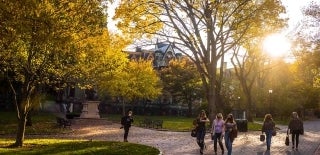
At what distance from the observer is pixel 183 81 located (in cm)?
6769

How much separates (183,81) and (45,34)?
51.3 m

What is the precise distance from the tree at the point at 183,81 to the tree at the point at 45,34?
1820 inches

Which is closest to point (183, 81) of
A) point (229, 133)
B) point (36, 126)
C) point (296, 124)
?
point (36, 126)

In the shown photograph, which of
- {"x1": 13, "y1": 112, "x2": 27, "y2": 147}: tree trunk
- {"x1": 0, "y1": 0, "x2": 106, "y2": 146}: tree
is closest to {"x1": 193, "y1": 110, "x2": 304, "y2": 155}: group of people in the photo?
{"x1": 0, "y1": 0, "x2": 106, "y2": 146}: tree

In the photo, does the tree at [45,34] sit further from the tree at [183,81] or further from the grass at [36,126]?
the tree at [183,81]

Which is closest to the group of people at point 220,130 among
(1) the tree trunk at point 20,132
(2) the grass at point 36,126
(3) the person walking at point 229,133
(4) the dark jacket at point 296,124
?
(3) the person walking at point 229,133

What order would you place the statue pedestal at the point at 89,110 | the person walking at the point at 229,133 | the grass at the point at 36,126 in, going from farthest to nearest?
the statue pedestal at the point at 89,110
the grass at the point at 36,126
the person walking at the point at 229,133

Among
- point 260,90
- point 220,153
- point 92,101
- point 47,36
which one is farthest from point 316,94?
point 47,36

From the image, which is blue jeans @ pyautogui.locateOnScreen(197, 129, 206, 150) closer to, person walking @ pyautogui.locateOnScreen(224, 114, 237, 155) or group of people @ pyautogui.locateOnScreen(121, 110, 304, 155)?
group of people @ pyautogui.locateOnScreen(121, 110, 304, 155)

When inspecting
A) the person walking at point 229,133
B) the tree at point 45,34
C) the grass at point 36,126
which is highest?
the tree at point 45,34

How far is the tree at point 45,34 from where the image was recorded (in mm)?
16031

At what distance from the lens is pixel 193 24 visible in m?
29.3

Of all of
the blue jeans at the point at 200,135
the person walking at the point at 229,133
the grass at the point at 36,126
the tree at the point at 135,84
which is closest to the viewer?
the person walking at the point at 229,133

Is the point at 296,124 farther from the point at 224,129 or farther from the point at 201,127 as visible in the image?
the point at 224,129
